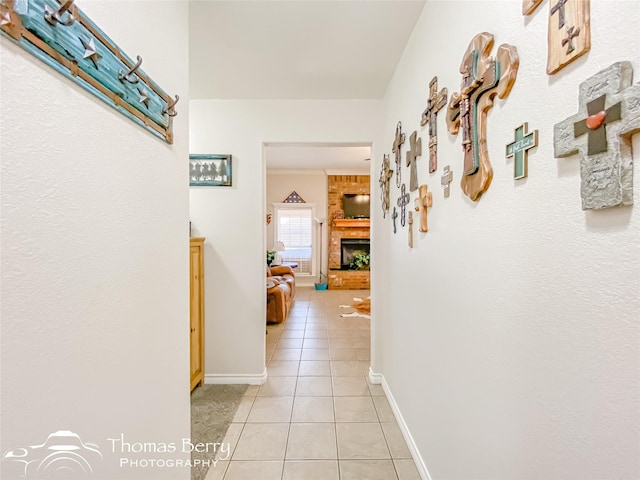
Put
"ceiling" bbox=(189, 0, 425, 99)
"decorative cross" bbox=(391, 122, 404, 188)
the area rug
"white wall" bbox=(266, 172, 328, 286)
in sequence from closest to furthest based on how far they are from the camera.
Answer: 1. "ceiling" bbox=(189, 0, 425, 99)
2. "decorative cross" bbox=(391, 122, 404, 188)
3. the area rug
4. "white wall" bbox=(266, 172, 328, 286)

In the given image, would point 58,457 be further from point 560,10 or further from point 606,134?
point 560,10

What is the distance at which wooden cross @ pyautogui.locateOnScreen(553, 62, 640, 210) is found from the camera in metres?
0.56

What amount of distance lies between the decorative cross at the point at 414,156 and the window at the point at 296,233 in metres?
5.76

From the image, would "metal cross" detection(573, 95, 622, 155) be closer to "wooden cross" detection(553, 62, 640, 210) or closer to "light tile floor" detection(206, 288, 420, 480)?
"wooden cross" detection(553, 62, 640, 210)

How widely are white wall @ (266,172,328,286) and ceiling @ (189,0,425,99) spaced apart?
4845 mm

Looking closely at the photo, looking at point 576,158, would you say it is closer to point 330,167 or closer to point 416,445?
point 416,445

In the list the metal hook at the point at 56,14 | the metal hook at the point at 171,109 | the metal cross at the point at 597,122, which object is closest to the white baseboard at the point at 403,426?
the metal cross at the point at 597,122

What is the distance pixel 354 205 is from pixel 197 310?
5.27 m

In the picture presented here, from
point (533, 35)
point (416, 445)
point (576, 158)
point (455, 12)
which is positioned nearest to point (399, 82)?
point (455, 12)

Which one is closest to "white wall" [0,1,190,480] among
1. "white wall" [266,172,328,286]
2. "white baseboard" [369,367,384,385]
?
"white baseboard" [369,367,384,385]

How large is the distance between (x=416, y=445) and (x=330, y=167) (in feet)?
19.3

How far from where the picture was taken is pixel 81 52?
28.8 inches

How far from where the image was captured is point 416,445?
5.74 ft

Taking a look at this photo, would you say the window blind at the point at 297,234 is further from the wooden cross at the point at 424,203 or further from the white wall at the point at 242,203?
the wooden cross at the point at 424,203
